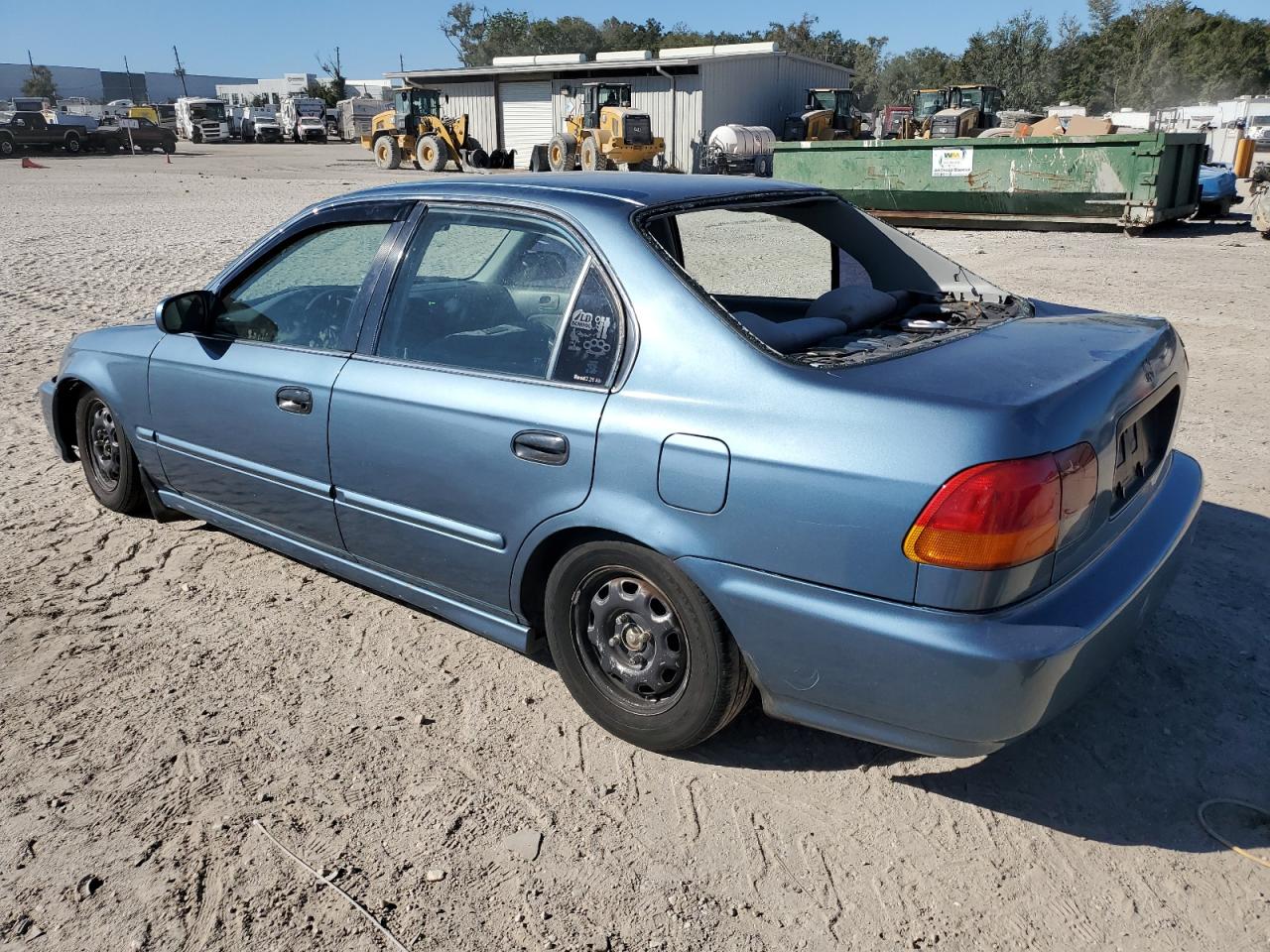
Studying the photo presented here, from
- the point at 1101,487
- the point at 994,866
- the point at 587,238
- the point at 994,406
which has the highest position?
the point at 587,238

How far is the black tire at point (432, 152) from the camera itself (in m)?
33.3

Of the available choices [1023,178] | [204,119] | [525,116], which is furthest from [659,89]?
[204,119]

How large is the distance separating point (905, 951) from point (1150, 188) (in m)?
16.0

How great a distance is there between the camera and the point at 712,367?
2576mm

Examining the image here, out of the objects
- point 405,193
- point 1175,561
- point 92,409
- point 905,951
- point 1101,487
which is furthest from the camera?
point 92,409

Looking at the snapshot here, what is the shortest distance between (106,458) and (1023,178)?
15564 millimetres

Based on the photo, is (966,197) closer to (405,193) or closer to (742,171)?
(405,193)

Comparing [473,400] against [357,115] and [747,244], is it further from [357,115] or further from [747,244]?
[357,115]

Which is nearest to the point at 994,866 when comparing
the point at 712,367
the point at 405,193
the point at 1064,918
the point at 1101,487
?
the point at 1064,918

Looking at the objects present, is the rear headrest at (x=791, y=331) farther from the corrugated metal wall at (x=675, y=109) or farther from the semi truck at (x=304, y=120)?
the semi truck at (x=304, y=120)

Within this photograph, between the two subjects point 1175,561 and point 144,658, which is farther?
point 144,658

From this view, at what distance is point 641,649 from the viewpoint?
287 centimetres

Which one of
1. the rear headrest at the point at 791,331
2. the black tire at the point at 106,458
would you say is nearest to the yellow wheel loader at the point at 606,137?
the black tire at the point at 106,458

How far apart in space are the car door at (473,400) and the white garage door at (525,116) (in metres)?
40.2
